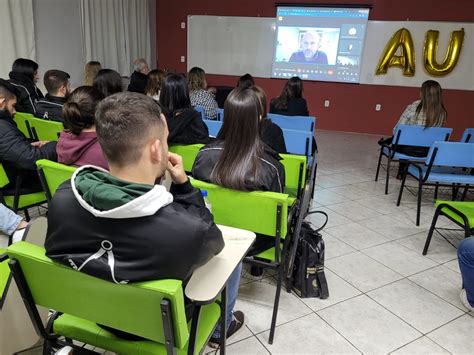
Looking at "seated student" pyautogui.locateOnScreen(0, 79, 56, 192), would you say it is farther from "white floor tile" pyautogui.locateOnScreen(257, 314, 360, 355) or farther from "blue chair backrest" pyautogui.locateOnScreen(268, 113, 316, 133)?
"blue chair backrest" pyautogui.locateOnScreen(268, 113, 316, 133)

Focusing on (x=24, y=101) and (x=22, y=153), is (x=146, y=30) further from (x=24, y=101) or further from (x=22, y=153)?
(x=22, y=153)

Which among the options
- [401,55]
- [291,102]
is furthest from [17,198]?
[401,55]

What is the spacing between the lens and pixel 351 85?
6.70m

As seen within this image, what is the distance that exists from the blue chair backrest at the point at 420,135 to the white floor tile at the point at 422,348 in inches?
90.6

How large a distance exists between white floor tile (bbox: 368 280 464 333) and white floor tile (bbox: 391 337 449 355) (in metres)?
0.09

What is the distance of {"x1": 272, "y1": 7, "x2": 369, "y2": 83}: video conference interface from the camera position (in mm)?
6405

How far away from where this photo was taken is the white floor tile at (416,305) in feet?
6.50

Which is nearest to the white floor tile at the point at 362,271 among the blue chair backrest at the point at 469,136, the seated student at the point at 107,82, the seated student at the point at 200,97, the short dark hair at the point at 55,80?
the blue chair backrest at the point at 469,136

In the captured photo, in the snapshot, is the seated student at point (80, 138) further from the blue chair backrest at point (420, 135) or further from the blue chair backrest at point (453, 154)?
the blue chair backrest at point (420, 135)

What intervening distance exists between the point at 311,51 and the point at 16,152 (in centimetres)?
585

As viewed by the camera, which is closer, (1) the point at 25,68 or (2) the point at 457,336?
(2) the point at 457,336

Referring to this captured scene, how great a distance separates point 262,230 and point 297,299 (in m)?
0.75

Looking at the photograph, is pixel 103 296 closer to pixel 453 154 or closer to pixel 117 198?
pixel 117 198

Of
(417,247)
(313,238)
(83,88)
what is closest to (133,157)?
(83,88)
